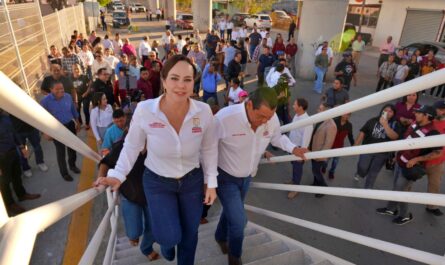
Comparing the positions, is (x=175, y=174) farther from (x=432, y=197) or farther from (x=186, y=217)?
(x=432, y=197)

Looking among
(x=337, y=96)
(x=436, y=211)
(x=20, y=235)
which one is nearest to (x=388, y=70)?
(x=337, y=96)

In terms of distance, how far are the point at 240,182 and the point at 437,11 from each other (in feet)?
77.5

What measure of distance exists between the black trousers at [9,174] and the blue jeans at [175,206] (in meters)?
3.00

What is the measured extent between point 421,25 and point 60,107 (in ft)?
78.5

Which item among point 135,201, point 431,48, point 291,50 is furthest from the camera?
point 431,48

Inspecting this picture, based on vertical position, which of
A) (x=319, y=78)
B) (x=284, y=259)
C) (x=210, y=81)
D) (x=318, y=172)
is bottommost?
(x=318, y=172)

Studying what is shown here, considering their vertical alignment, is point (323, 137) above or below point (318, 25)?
below

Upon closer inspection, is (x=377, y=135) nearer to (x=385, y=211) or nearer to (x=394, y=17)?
(x=385, y=211)

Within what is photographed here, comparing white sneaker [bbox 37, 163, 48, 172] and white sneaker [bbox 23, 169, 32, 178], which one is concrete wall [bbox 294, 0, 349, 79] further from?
white sneaker [bbox 23, 169, 32, 178]

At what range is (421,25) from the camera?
69.7 feet

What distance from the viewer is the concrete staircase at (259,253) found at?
2.98 m

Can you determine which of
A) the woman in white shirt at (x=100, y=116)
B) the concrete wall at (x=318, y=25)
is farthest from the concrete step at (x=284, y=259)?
the concrete wall at (x=318, y=25)

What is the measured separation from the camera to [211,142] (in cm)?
242

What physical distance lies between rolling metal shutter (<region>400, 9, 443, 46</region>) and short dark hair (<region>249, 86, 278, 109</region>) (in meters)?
23.4
